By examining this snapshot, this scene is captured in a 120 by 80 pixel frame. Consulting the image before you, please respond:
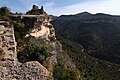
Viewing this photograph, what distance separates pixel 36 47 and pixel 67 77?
28.5 feet

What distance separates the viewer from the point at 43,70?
1625 centimetres

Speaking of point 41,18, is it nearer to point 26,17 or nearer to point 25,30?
point 26,17

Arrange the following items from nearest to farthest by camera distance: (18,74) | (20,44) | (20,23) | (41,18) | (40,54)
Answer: (18,74)
(40,54)
(20,44)
(20,23)
(41,18)

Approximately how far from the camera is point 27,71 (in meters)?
15.9

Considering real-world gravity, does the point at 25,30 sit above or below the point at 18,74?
below

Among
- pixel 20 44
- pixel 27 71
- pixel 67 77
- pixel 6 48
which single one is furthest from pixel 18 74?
pixel 20 44

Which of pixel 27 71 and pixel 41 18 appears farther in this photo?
pixel 41 18

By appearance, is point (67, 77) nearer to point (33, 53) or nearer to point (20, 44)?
point (33, 53)

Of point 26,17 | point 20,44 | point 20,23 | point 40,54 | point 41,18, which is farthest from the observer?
point 41,18

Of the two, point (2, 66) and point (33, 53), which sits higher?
point (2, 66)

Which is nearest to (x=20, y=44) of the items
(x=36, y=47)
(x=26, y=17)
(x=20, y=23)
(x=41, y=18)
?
(x=36, y=47)

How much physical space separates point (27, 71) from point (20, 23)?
4456 cm

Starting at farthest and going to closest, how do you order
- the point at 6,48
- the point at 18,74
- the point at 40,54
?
the point at 40,54 < the point at 6,48 < the point at 18,74

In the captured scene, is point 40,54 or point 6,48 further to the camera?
point 40,54
